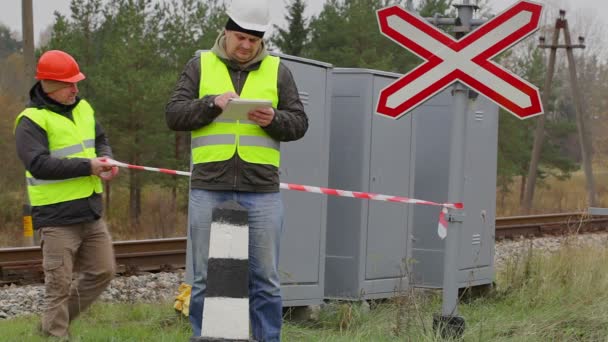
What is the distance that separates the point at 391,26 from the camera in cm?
595

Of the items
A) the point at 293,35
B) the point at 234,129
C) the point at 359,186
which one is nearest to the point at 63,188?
the point at 234,129

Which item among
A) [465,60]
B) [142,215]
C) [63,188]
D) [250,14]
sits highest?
[250,14]

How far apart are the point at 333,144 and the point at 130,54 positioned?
18329mm

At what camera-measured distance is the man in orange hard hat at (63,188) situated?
573cm

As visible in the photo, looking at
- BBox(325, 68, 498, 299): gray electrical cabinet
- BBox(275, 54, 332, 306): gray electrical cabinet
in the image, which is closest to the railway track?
BBox(325, 68, 498, 299): gray electrical cabinet

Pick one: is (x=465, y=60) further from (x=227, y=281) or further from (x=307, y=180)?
(x=227, y=281)

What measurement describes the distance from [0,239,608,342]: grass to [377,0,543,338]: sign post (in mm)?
357

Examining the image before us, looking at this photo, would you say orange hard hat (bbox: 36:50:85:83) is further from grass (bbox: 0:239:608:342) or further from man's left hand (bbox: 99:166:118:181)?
grass (bbox: 0:239:608:342)

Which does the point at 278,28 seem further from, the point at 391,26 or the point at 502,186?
the point at 391,26

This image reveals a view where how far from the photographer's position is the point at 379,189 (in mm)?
8289

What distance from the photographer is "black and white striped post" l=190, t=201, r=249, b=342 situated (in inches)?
148

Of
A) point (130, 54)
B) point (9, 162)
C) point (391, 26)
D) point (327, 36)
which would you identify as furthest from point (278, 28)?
point (391, 26)

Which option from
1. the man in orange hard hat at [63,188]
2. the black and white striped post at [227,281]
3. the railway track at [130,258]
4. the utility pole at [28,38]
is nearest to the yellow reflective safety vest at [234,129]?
the black and white striped post at [227,281]

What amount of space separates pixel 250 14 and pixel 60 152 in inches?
65.9
